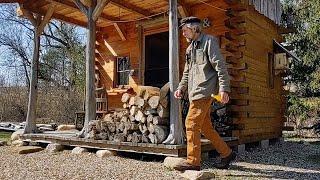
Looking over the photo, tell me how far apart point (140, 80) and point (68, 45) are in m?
15.8

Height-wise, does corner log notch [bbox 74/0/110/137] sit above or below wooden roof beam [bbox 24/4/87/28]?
below

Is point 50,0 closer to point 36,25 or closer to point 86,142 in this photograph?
point 36,25

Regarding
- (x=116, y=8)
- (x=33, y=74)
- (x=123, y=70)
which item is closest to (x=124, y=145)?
(x=33, y=74)

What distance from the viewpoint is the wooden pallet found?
6207mm

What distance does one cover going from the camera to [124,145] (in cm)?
697

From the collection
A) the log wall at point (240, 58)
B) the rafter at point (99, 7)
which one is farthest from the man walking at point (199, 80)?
the log wall at point (240, 58)

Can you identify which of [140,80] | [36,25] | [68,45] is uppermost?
[68,45]

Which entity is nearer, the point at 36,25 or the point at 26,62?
the point at 36,25

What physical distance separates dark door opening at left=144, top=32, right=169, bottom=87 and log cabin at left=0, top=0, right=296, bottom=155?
0.03 m

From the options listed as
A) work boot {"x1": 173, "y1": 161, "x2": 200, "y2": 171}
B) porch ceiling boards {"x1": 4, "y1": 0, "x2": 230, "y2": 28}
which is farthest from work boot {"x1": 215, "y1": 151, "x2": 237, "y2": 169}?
porch ceiling boards {"x1": 4, "y1": 0, "x2": 230, "y2": 28}

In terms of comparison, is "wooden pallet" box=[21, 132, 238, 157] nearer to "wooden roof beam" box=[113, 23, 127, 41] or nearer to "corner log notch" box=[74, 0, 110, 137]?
"corner log notch" box=[74, 0, 110, 137]

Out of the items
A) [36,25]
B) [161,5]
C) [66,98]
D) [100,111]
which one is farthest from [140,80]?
[66,98]

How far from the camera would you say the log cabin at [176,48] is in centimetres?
795

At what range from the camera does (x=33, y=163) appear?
6648 millimetres
